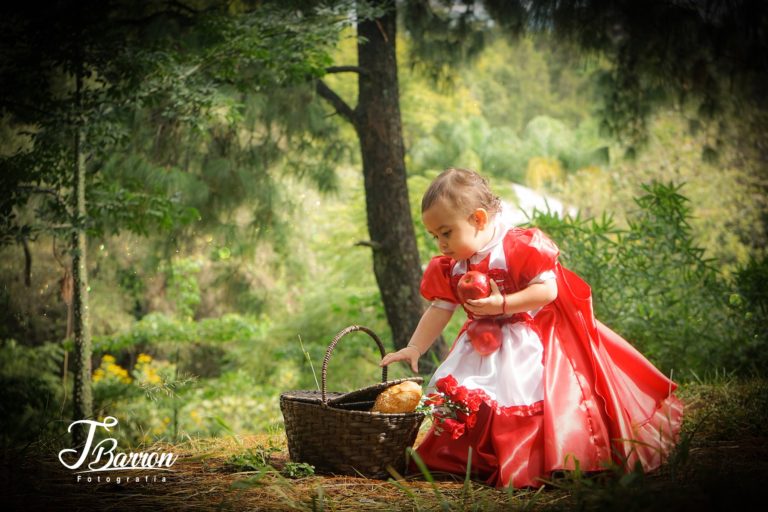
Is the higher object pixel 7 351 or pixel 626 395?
pixel 626 395

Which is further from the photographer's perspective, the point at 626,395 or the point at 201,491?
the point at 626,395

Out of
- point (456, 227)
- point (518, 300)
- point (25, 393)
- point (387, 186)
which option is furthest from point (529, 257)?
point (25, 393)

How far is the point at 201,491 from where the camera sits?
1.86 m

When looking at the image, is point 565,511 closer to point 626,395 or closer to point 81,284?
point 626,395


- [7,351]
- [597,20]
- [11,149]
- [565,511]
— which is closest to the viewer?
[565,511]

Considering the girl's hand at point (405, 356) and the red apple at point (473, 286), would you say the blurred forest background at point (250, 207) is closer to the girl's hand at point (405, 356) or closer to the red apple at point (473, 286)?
the girl's hand at point (405, 356)

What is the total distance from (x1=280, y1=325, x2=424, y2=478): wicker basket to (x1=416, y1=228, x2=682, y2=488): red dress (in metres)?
0.20

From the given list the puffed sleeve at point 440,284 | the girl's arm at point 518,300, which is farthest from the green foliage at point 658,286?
the girl's arm at point 518,300

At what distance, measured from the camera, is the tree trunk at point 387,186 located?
4457 mm

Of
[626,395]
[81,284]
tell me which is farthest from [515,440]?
[81,284]

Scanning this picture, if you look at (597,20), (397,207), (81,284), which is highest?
(597,20)

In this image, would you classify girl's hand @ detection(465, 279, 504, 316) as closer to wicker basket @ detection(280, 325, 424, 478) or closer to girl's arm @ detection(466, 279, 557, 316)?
girl's arm @ detection(466, 279, 557, 316)

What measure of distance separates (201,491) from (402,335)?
8.81 feet

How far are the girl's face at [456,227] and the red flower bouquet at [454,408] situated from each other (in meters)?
0.43
